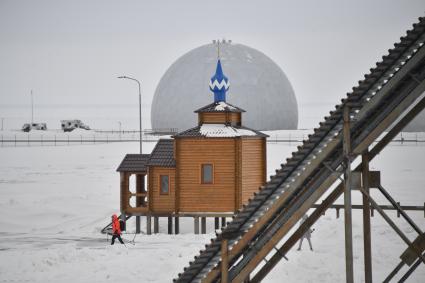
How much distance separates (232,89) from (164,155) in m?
53.8

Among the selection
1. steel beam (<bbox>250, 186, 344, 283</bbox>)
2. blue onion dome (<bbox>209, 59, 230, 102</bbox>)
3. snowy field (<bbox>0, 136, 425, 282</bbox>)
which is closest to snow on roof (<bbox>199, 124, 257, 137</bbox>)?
blue onion dome (<bbox>209, 59, 230, 102</bbox>)

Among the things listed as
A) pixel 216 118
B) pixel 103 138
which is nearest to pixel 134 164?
pixel 216 118

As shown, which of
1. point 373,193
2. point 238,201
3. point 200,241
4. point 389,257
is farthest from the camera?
point 373,193

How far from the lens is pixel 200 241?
106 feet

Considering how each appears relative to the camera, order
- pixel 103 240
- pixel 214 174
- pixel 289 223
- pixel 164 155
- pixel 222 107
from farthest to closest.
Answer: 1. pixel 222 107
2. pixel 164 155
3. pixel 214 174
4. pixel 103 240
5. pixel 289 223

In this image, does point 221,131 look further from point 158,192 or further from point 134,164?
point 134,164

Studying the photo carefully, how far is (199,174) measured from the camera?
36750 millimetres

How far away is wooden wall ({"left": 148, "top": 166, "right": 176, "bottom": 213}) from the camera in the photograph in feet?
122

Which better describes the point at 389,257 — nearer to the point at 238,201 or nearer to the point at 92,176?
the point at 238,201

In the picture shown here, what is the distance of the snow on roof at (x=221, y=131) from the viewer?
121ft

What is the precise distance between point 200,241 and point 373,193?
1743cm

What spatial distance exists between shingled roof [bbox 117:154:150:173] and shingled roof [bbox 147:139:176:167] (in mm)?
698

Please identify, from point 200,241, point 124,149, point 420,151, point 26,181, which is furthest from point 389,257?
point 124,149

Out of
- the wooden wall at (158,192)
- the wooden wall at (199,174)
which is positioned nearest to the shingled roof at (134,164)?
the wooden wall at (158,192)
